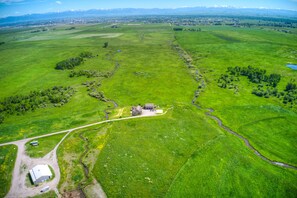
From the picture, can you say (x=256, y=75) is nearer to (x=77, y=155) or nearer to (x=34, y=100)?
(x=77, y=155)

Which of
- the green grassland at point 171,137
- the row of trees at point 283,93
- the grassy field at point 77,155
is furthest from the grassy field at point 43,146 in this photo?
the row of trees at point 283,93

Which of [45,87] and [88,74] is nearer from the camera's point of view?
[45,87]

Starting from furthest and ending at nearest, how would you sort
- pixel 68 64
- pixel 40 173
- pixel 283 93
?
pixel 68 64, pixel 283 93, pixel 40 173

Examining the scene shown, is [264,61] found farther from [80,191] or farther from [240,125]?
[80,191]

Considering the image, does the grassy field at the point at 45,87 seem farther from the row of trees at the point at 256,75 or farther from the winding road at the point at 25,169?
the row of trees at the point at 256,75

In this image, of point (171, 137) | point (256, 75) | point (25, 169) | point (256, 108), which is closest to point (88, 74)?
point (171, 137)

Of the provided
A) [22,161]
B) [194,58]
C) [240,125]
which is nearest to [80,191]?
[22,161]

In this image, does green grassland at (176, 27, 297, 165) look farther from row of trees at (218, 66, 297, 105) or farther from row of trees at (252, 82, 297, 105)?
row of trees at (252, 82, 297, 105)
